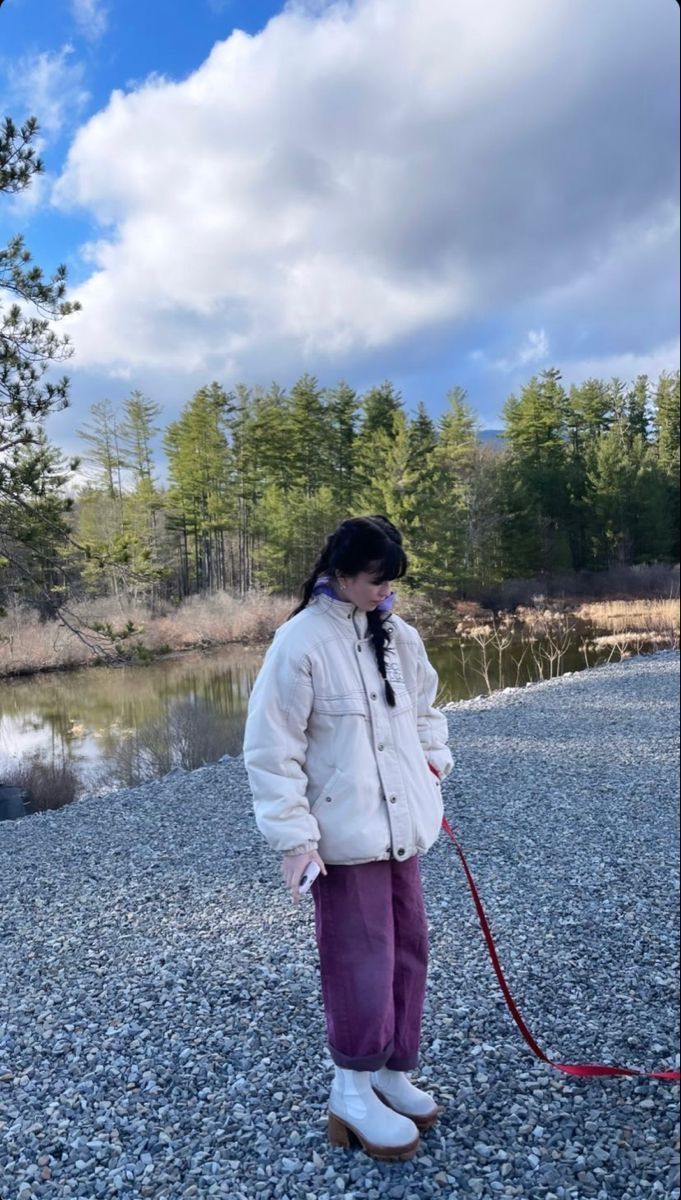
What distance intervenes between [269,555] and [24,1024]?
181 centimetres

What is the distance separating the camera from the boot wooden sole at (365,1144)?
5.71 feet

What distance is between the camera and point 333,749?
157cm

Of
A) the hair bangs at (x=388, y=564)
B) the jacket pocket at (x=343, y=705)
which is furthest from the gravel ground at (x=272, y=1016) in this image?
the hair bangs at (x=388, y=564)

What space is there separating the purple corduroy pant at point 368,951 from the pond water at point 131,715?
1.20m

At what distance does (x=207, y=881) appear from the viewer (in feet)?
12.2

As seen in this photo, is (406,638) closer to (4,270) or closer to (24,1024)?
(4,270)

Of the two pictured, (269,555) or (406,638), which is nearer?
(406,638)

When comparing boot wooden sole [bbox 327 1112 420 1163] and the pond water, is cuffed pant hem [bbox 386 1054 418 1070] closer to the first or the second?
boot wooden sole [bbox 327 1112 420 1163]

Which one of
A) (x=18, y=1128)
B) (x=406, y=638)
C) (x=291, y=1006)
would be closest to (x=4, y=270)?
(x=406, y=638)

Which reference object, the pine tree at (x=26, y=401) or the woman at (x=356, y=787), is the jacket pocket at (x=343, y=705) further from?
the pine tree at (x=26, y=401)

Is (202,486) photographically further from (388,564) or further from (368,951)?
(368,951)

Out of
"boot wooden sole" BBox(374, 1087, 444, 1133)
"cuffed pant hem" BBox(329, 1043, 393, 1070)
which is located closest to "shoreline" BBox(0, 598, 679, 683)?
"cuffed pant hem" BBox(329, 1043, 393, 1070)

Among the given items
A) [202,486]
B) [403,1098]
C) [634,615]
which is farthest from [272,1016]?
[634,615]

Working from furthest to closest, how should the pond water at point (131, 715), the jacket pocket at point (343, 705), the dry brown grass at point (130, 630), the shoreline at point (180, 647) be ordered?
the pond water at point (131, 715) < the shoreline at point (180, 647) < the dry brown grass at point (130, 630) < the jacket pocket at point (343, 705)
